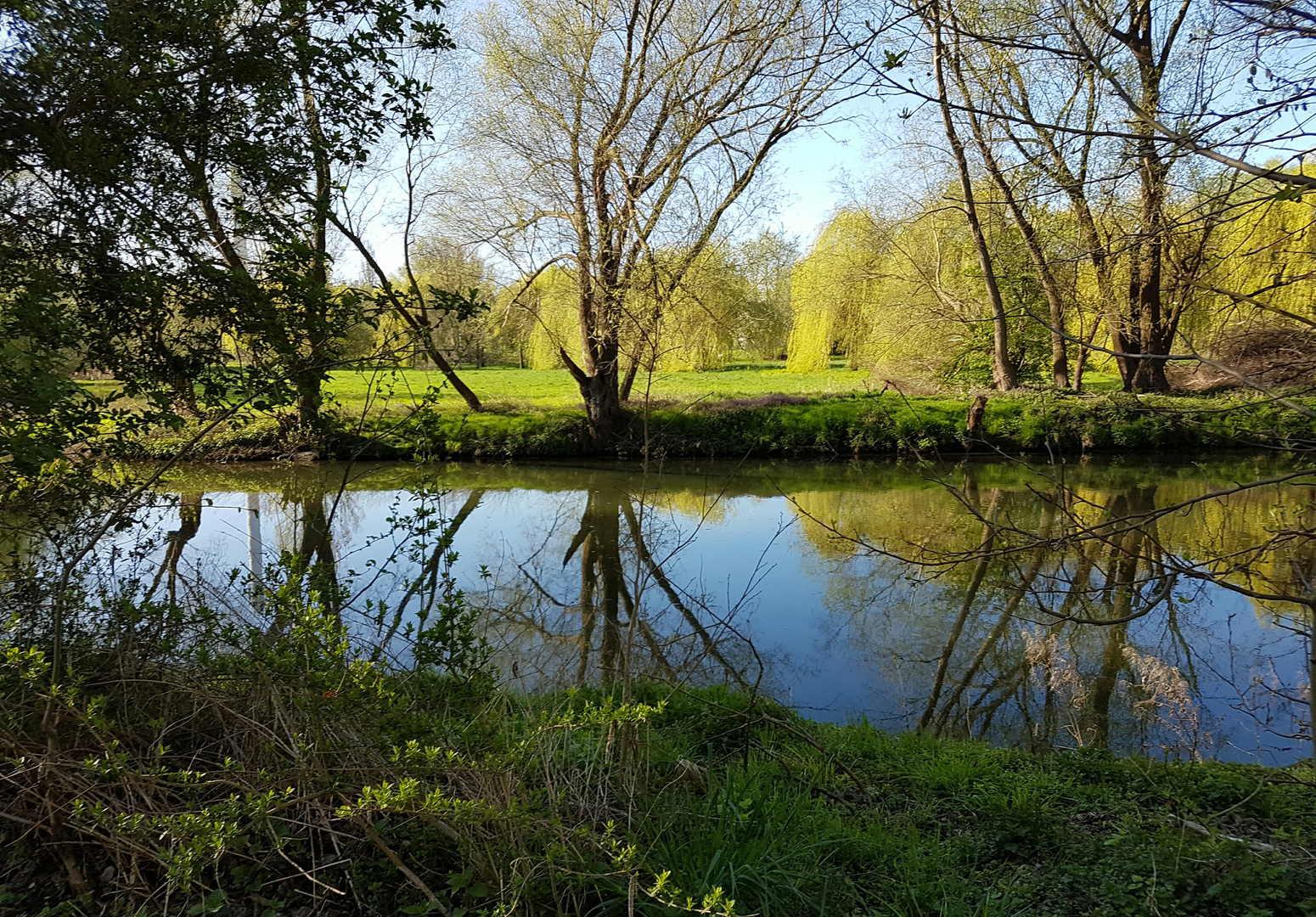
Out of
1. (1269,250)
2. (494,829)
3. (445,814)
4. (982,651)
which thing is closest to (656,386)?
(982,651)

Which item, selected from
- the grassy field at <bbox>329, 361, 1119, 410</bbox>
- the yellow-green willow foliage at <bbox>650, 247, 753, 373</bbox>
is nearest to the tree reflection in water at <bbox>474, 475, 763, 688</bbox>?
the yellow-green willow foliage at <bbox>650, 247, 753, 373</bbox>

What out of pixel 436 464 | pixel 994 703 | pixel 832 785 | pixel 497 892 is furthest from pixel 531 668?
pixel 436 464

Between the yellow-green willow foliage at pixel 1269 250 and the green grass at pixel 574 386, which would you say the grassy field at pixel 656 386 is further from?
the yellow-green willow foliage at pixel 1269 250

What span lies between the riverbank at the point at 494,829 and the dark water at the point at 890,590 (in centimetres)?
59

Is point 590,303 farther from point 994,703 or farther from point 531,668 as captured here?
point 994,703

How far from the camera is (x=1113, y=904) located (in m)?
2.70

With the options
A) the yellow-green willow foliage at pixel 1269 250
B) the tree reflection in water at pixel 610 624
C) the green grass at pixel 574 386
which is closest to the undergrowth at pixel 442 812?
the tree reflection in water at pixel 610 624

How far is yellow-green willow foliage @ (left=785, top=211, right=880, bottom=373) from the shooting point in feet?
65.7

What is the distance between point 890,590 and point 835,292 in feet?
48.6

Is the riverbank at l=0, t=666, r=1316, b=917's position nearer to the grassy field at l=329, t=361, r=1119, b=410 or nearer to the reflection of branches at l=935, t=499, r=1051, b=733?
the reflection of branches at l=935, t=499, r=1051, b=733

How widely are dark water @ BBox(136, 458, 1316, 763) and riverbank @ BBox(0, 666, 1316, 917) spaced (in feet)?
1.92

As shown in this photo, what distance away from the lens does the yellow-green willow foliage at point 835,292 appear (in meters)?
20.0

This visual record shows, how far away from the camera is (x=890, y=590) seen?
7.90 meters

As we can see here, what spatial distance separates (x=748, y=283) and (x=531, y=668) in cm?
1309
